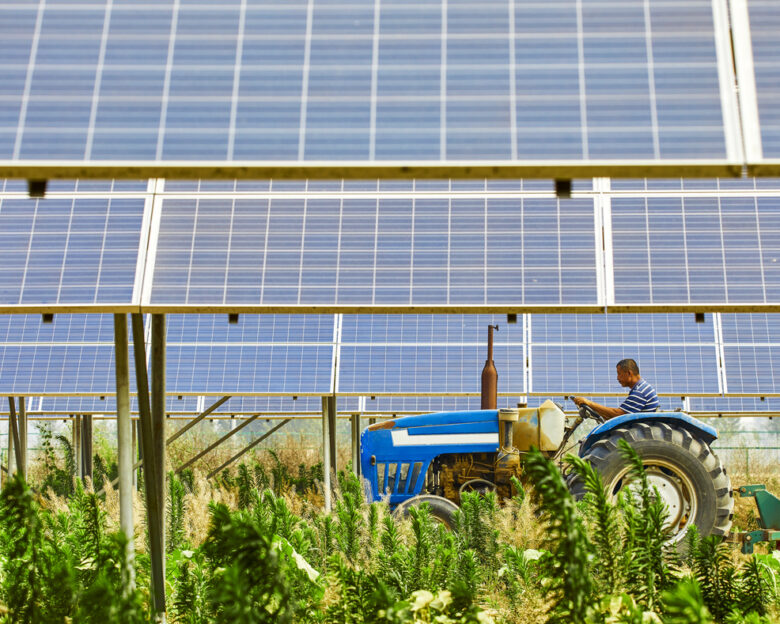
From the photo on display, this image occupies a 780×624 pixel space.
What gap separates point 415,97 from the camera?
4.09 metres

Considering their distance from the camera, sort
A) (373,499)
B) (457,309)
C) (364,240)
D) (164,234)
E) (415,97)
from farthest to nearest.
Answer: (373,499) < (364,240) < (164,234) < (457,309) < (415,97)

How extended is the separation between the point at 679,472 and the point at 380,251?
408 cm

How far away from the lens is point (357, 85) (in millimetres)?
4188

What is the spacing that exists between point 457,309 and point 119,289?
8.18 ft

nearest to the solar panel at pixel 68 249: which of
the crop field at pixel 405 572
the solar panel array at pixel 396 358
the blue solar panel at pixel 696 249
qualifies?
the crop field at pixel 405 572

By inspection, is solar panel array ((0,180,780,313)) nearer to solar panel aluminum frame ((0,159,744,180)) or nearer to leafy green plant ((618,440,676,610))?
leafy green plant ((618,440,676,610))

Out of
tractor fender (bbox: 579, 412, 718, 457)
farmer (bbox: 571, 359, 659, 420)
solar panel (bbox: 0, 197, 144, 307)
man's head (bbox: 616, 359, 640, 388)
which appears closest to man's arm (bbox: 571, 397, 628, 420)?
farmer (bbox: 571, 359, 659, 420)

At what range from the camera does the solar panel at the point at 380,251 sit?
6898 millimetres

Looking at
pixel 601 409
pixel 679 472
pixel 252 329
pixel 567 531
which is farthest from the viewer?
pixel 252 329

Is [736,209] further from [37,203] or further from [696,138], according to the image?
[37,203]

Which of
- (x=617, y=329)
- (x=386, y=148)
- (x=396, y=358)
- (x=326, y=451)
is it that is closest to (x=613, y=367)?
(x=617, y=329)

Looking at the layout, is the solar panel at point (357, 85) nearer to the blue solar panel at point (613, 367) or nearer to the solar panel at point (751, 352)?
the blue solar panel at point (613, 367)

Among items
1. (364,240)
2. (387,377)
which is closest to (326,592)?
(364,240)

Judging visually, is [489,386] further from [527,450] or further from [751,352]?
[751,352]
